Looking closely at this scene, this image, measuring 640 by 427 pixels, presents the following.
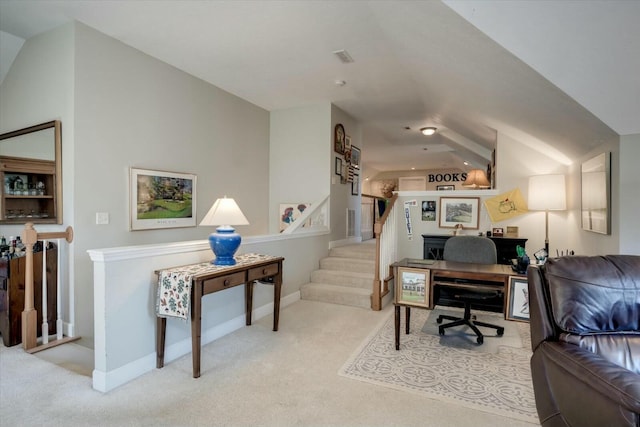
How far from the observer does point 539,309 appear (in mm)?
1729

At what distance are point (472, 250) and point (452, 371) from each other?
135 cm

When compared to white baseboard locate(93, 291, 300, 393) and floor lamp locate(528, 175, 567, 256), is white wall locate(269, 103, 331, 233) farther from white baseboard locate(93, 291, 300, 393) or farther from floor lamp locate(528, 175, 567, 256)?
floor lamp locate(528, 175, 567, 256)

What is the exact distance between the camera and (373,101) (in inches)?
213

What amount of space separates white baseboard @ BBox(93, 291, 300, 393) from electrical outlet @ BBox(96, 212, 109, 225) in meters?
1.55

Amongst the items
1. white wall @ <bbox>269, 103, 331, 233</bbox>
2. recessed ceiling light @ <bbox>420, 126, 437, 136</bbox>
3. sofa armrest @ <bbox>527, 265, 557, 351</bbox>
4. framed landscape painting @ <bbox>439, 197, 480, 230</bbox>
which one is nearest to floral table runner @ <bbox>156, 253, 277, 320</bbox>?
sofa armrest @ <bbox>527, 265, 557, 351</bbox>

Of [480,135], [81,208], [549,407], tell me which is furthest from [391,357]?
[480,135]

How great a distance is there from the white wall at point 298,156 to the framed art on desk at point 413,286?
9.15ft

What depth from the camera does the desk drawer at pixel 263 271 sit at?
3072 millimetres

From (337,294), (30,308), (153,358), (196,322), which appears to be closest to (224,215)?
(196,322)

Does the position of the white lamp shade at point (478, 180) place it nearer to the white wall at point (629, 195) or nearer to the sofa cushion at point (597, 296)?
the white wall at point (629, 195)

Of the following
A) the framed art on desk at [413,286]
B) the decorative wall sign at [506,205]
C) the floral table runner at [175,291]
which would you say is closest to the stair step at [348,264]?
the decorative wall sign at [506,205]

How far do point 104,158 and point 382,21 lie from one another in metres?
3.09

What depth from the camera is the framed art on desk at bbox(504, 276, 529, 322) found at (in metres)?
2.61

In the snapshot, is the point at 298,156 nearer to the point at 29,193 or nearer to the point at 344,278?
the point at 344,278
